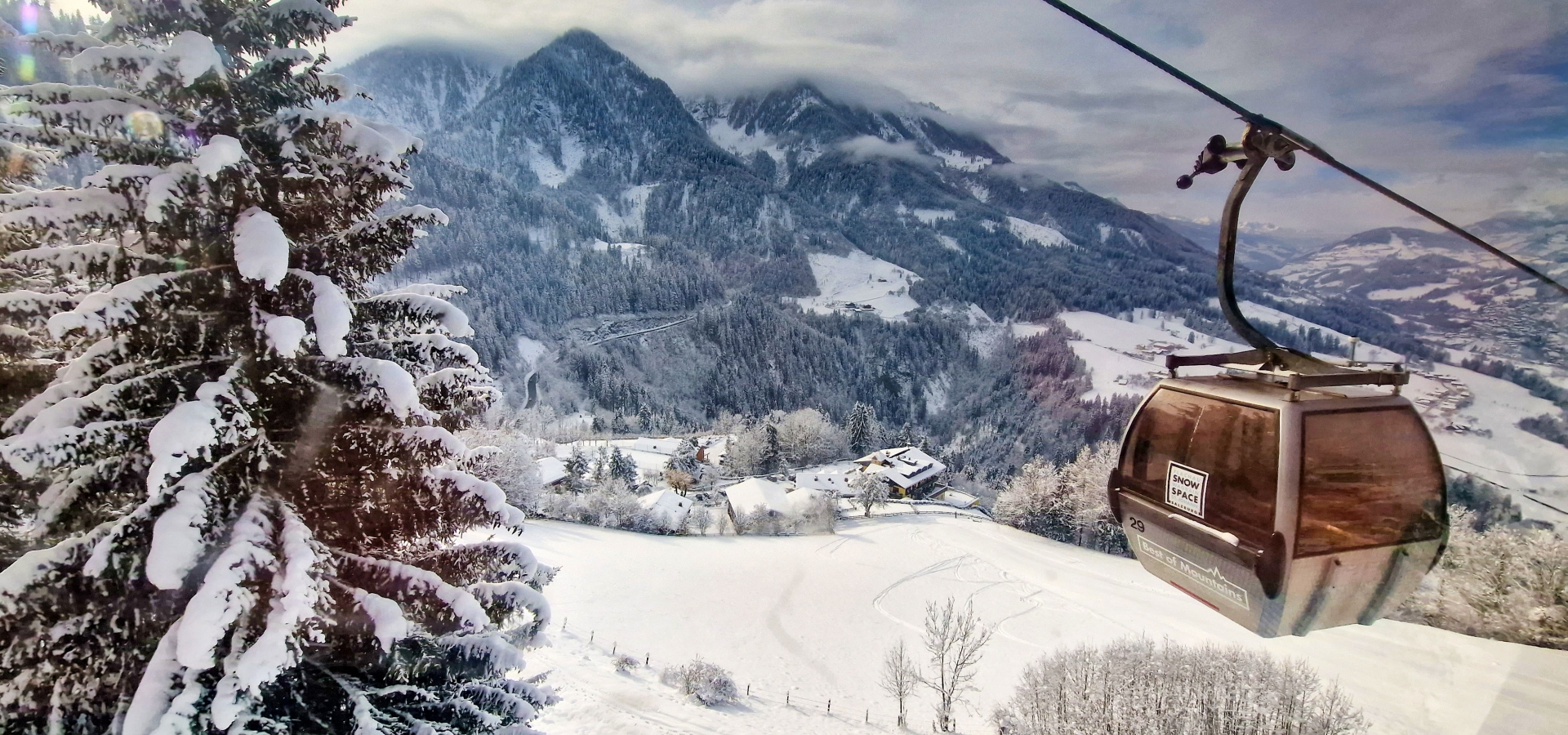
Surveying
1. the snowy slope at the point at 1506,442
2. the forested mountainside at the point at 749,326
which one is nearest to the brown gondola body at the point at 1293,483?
the snowy slope at the point at 1506,442

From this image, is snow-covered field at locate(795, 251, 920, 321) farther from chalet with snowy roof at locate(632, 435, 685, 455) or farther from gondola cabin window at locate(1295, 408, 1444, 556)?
gondola cabin window at locate(1295, 408, 1444, 556)

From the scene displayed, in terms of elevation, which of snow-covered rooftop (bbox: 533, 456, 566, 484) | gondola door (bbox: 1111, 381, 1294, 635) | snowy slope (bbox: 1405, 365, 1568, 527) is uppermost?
gondola door (bbox: 1111, 381, 1294, 635)

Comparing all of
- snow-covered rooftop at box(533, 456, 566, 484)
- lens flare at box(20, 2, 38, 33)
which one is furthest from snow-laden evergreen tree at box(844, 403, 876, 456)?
lens flare at box(20, 2, 38, 33)

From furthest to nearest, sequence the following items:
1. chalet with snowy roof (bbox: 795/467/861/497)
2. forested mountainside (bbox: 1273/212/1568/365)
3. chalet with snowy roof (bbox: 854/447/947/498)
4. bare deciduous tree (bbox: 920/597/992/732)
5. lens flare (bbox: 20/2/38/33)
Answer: chalet with snowy roof (bbox: 854/447/947/498) < chalet with snowy roof (bbox: 795/467/861/497) < forested mountainside (bbox: 1273/212/1568/365) < bare deciduous tree (bbox: 920/597/992/732) < lens flare (bbox: 20/2/38/33)

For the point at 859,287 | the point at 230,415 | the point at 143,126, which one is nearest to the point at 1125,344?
the point at 859,287

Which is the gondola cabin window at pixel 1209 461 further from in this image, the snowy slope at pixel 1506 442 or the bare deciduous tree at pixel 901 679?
the bare deciduous tree at pixel 901 679

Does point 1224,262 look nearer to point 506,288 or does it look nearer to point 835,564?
point 835,564

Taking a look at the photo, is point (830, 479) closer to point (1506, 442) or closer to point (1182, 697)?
point (1182, 697)
